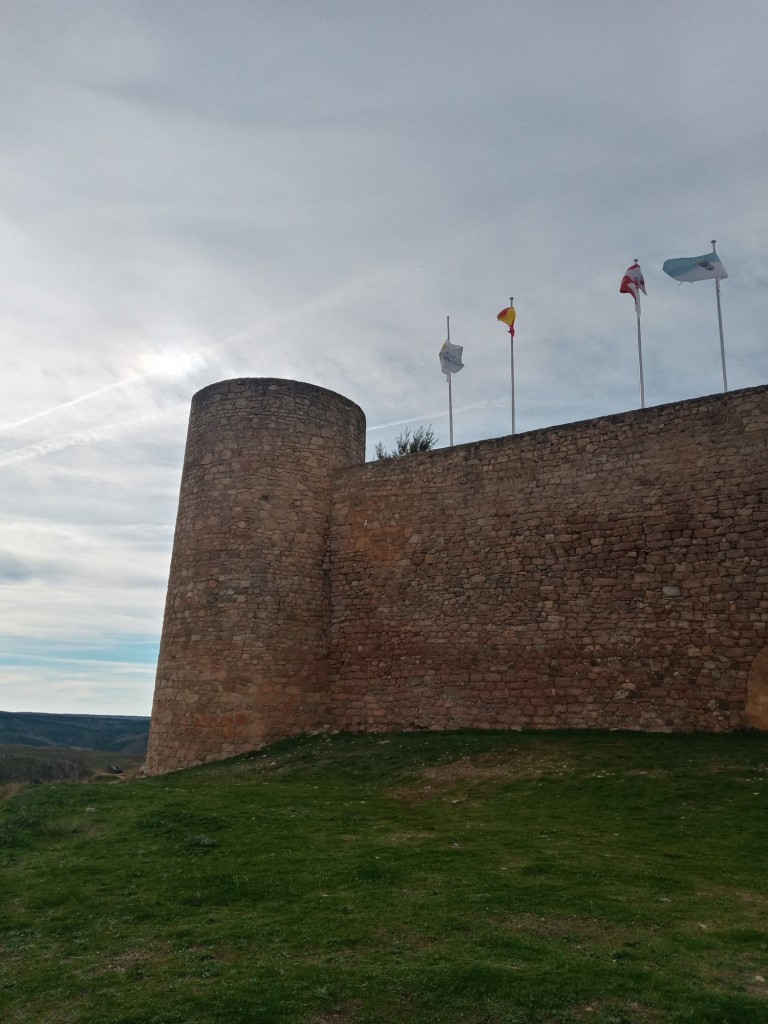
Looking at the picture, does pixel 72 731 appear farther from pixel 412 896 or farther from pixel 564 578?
pixel 412 896

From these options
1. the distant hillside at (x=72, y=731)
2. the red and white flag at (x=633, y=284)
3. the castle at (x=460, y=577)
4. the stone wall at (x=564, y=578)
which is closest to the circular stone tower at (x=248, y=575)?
the castle at (x=460, y=577)

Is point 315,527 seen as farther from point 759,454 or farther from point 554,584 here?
point 759,454

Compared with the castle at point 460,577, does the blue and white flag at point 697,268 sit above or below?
above

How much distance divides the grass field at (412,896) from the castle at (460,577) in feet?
6.21

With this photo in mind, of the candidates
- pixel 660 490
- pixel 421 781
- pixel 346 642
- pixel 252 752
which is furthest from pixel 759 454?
pixel 252 752

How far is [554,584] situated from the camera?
14719mm

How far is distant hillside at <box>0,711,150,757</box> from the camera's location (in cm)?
5900

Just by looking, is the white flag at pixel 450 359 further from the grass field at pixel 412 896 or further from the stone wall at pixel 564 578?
the grass field at pixel 412 896

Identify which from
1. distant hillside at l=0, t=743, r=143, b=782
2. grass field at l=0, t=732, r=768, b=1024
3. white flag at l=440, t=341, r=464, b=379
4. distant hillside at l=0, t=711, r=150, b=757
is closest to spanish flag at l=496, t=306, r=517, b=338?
white flag at l=440, t=341, r=464, b=379

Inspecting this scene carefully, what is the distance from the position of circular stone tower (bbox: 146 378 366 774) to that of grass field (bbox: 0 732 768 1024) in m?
4.18

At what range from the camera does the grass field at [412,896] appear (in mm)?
4570

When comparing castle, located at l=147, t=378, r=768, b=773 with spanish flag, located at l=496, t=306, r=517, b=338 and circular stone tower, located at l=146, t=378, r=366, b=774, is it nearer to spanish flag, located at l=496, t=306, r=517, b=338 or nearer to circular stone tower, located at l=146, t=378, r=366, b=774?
circular stone tower, located at l=146, t=378, r=366, b=774

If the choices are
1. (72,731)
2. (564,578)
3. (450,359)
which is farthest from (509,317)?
(72,731)

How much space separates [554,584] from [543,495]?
179 centimetres
